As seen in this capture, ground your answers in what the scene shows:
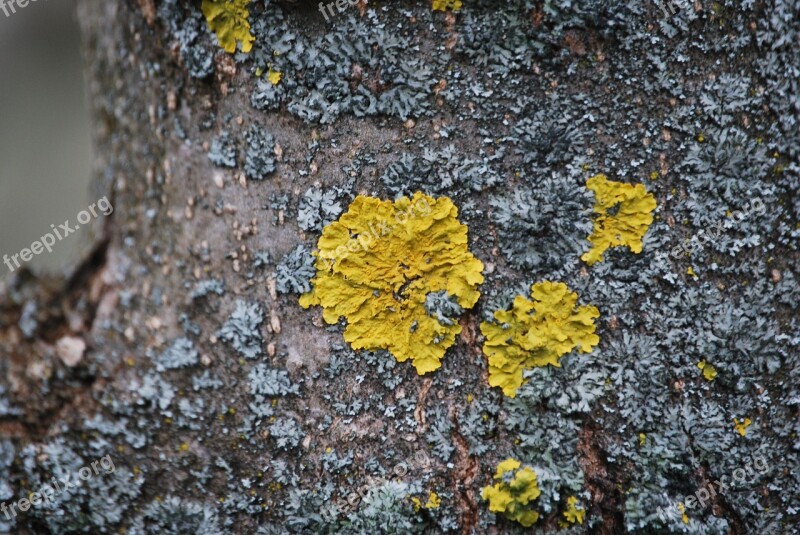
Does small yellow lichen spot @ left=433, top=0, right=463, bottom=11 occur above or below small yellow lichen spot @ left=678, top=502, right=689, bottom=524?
above

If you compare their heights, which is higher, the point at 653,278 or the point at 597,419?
the point at 653,278

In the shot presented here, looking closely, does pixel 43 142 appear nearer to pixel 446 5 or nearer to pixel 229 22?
pixel 229 22

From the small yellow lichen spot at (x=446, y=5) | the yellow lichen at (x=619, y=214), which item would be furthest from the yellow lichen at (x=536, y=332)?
the small yellow lichen spot at (x=446, y=5)

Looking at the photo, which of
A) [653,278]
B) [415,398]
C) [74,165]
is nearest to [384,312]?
[415,398]

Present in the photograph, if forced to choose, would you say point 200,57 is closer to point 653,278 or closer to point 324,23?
point 324,23

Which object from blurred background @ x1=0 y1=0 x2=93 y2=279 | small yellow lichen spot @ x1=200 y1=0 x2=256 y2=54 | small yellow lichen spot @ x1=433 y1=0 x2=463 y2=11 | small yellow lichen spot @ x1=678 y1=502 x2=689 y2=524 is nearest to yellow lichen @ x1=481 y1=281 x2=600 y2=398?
small yellow lichen spot @ x1=678 y1=502 x2=689 y2=524

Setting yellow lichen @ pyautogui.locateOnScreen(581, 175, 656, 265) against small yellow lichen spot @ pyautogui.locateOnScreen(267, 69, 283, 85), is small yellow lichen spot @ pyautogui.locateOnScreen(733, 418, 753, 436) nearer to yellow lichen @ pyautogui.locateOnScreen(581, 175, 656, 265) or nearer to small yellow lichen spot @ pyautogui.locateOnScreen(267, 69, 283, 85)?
yellow lichen @ pyautogui.locateOnScreen(581, 175, 656, 265)
